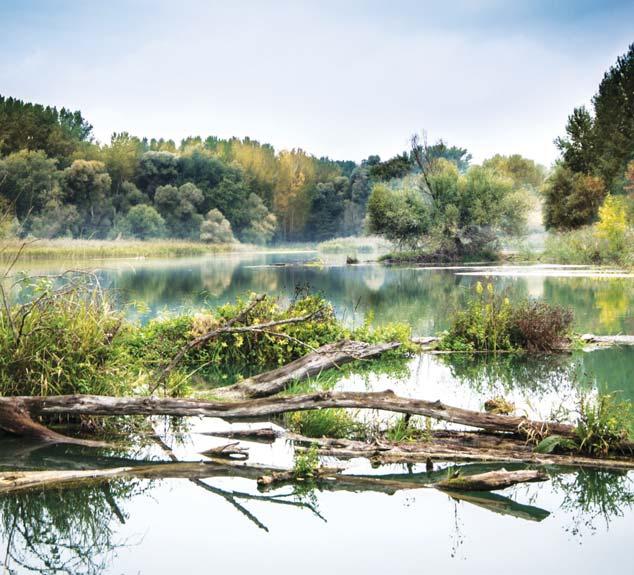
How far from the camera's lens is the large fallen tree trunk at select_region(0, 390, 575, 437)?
5.97 m

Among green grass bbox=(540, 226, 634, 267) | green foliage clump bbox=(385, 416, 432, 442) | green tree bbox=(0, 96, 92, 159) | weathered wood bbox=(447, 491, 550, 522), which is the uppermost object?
green tree bbox=(0, 96, 92, 159)

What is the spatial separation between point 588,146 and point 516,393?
124ft

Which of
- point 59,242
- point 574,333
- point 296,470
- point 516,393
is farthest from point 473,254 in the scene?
point 296,470

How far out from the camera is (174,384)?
7523 millimetres

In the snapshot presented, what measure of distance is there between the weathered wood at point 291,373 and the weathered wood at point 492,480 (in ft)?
8.11

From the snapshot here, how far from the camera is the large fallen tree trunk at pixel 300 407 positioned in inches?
235

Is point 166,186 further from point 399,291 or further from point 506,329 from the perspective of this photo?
point 506,329

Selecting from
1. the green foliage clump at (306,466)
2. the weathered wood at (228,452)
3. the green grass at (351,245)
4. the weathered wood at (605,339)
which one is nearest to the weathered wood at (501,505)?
the green foliage clump at (306,466)

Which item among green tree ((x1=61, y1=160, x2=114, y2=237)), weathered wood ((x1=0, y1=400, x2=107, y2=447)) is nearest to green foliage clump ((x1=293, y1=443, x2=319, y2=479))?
weathered wood ((x1=0, y1=400, x2=107, y2=447))

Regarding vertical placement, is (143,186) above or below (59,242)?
above

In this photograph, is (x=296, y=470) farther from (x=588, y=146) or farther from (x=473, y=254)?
(x=588, y=146)

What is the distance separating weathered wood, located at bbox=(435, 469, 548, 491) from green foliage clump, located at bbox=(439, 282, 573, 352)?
621cm

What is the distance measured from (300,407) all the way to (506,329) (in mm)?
6139

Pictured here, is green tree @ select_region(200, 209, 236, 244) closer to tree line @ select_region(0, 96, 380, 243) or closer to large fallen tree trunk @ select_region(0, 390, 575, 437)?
tree line @ select_region(0, 96, 380, 243)
